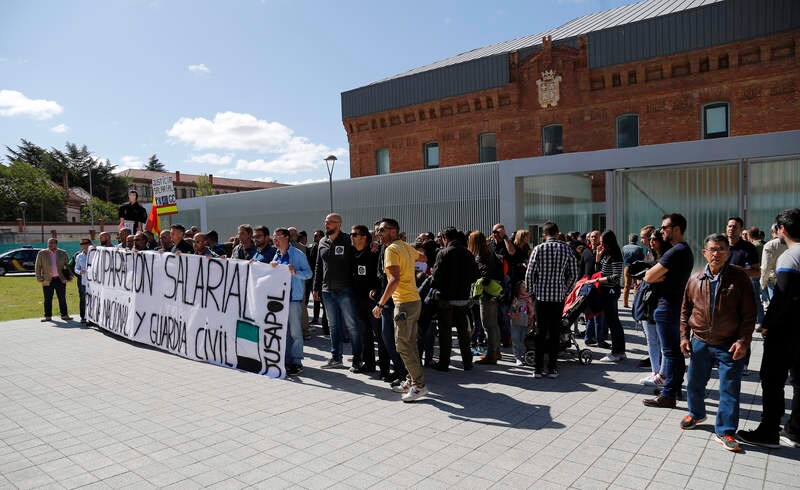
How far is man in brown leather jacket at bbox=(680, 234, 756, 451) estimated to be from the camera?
4.29 metres

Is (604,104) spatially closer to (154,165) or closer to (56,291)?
(56,291)

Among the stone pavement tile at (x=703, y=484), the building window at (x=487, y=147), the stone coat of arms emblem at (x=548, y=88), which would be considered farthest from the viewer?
the building window at (x=487, y=147)

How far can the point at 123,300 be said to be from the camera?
9.93 meters

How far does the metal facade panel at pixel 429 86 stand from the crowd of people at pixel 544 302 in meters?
20.7

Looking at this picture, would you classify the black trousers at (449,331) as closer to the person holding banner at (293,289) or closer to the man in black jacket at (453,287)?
the man in black jacket at (453,287)

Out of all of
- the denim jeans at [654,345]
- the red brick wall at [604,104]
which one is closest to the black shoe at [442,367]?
the denim jeans at [654,345]

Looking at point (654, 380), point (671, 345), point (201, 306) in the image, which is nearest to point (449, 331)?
point (654, 380)

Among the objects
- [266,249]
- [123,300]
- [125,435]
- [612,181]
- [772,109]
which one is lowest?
[125,435]

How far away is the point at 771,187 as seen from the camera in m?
14.7

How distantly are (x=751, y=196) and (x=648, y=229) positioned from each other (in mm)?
9144

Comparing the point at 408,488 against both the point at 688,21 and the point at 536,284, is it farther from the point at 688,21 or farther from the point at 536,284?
the point at 688,21

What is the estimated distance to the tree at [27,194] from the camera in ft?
198

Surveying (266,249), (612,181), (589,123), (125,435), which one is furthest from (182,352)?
(589,123)

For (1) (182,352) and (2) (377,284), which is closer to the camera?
(2) (377,284)
